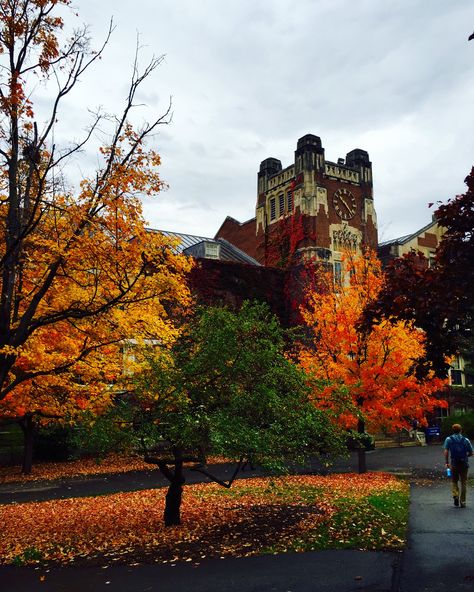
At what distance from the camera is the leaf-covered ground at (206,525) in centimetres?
867

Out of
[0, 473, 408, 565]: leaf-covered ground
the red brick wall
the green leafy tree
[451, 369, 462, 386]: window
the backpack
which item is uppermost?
the red brick wall

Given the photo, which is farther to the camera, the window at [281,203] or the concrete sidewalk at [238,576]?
the window at [281,203]

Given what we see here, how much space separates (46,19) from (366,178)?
36.4 meters

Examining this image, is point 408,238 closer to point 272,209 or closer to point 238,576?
point 272,209

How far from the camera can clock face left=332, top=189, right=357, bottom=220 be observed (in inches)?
1598

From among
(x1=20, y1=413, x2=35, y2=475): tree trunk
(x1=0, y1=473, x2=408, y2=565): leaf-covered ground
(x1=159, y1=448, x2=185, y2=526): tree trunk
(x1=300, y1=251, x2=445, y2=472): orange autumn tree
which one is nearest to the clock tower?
(x1=300, y1=251, x2=445, y2=472): orange autumn tree

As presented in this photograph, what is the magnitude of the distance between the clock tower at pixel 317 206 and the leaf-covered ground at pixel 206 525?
83.9 ft

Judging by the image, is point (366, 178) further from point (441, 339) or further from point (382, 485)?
point (441, 339)

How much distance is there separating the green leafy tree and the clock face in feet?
103

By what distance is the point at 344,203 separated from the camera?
135 ft

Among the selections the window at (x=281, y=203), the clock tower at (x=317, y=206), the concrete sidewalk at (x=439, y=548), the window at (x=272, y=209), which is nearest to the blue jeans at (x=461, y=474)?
the concrete sidewalk at (x=439, y=548)

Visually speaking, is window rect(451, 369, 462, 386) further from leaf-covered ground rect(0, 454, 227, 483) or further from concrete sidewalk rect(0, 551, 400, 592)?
concrete sidewalk rect(0, 551, 400, 592)

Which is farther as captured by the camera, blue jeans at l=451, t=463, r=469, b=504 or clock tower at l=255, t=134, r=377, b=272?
clock tower at l=255, t=134, r=377, b=272

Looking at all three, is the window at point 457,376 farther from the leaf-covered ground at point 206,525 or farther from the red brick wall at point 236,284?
the leaf-covered ground at point 206,525
